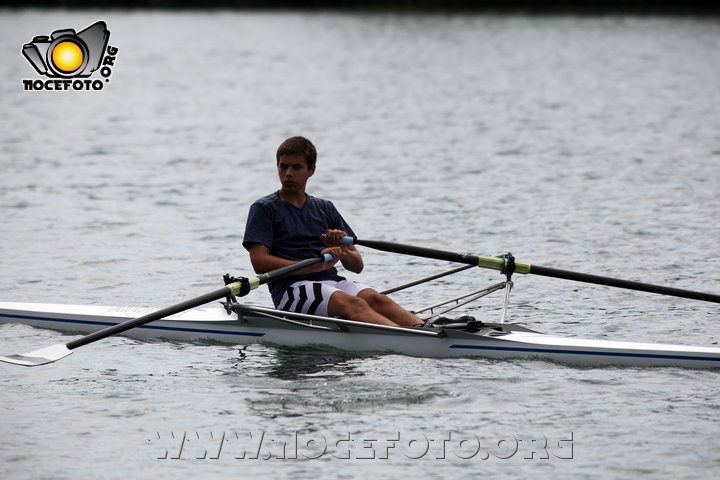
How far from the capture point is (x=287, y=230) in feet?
31.0

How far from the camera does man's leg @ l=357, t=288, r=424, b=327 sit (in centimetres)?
947

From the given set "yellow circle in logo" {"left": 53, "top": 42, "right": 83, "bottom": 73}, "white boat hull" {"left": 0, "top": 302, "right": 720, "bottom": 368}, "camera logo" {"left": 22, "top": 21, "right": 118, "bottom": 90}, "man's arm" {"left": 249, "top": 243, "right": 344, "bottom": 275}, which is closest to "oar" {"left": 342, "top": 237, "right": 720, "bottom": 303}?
"man's arm" {"left": 249, "top": 243, "right": 344, "bottom": 275}

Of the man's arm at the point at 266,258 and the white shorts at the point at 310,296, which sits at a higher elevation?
the man's arm at the point at 266,258

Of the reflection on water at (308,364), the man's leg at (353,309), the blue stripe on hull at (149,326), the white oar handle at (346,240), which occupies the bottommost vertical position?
the reflection on water at (308,364)

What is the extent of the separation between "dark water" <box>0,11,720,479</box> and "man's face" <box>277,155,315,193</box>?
1.43 metres

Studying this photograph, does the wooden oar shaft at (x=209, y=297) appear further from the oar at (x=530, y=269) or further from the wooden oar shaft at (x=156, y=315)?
the oar at (x=530, y=269)

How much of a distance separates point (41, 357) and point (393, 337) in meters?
2.77

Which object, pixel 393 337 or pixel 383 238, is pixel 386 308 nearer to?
pixel 393 337

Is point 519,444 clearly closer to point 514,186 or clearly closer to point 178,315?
point 178,315

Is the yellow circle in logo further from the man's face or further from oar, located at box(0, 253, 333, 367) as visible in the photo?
oar, located at box(0, 253, 333, 367)

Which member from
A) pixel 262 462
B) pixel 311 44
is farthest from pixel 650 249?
pixel 311 44

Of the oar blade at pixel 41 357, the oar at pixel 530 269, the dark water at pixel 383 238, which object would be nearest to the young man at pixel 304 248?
the oar at pixel 530 269

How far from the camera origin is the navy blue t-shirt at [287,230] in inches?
368

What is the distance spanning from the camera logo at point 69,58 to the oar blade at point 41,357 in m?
14.5
